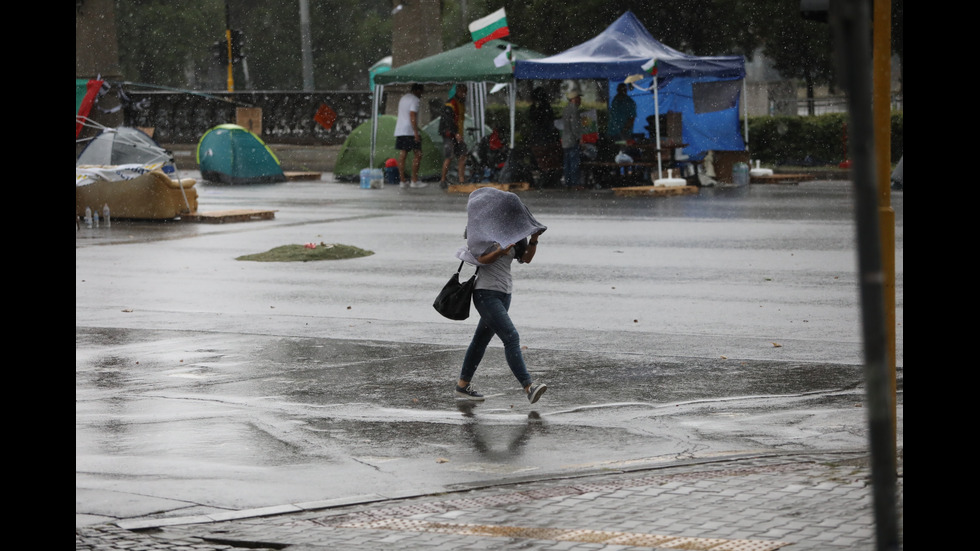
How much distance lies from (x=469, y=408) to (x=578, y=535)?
3050 mm

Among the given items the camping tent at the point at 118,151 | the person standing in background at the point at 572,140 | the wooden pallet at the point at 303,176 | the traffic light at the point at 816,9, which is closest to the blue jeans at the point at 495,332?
the traffic light at the point at 816,9

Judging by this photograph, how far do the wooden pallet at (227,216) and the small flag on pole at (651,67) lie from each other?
7988mm

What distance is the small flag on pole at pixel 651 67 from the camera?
27.1 metres

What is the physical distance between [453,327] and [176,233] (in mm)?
9877

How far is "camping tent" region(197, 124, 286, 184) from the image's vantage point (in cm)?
3347

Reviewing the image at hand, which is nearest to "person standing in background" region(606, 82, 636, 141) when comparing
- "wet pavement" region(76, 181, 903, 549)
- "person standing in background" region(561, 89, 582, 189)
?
"person standing in background" region(561, 89, 582, 189)

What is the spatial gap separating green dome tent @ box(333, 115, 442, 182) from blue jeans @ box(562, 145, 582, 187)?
418cm

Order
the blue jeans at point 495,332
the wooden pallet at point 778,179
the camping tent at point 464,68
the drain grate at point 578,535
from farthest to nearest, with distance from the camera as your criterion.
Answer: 1. the wooden pallet at point 778,179
2. the camping tent at point 464,68
3. the blue jeans at point 495,332
4. the drain grate at point 578,535

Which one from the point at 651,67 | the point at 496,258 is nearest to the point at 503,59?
the point at 651,67

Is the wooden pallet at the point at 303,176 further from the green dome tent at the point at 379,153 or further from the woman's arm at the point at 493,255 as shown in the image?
the woman's arm at the point at 493,255

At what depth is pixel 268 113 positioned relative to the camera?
142ft

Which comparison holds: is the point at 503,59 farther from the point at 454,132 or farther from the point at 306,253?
the point at 306,253

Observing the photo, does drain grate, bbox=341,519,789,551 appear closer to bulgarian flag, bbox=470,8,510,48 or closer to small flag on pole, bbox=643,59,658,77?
small flag on pole, bbox=643,59,658,77
